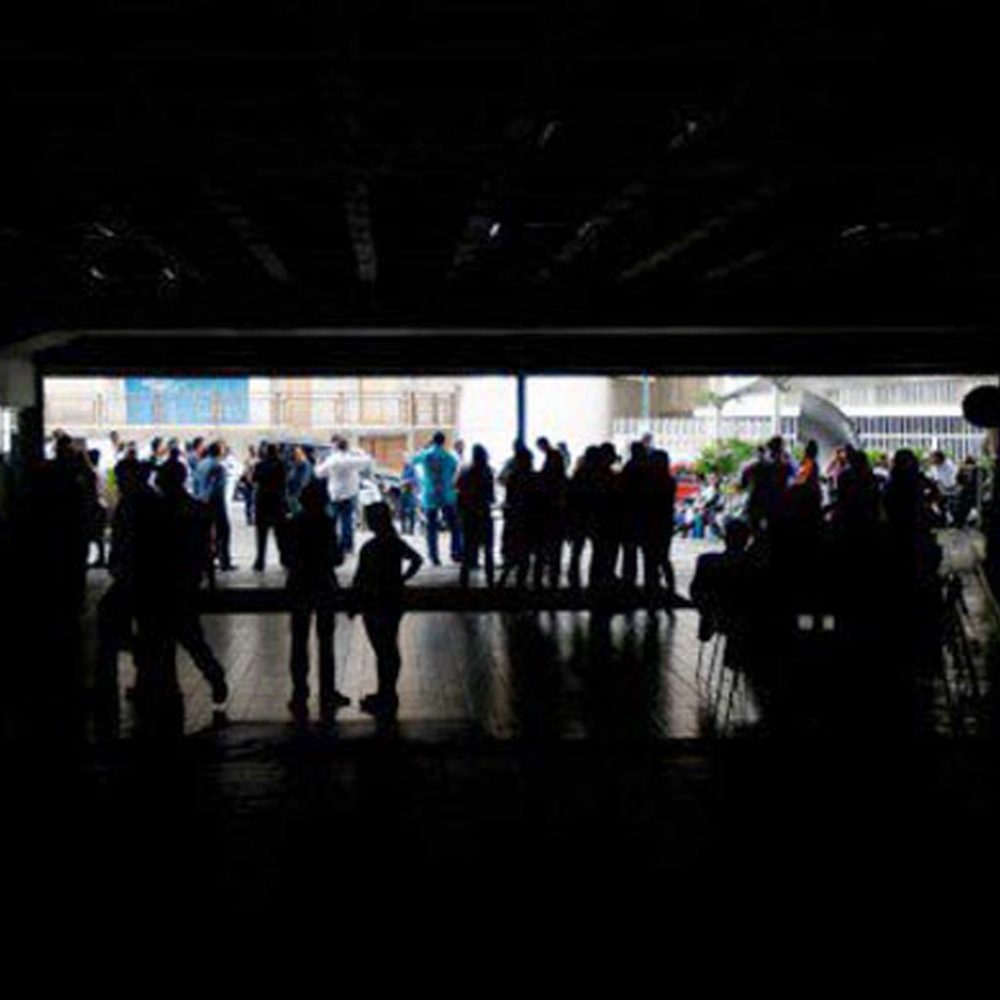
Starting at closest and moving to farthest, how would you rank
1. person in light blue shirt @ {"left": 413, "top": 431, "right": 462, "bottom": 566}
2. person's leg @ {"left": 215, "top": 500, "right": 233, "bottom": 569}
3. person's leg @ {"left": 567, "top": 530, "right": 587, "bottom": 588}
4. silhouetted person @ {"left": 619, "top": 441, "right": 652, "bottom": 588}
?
silhouetted person @ {"left": 619, "top": 441, "right": 652, "bottom": 588} < person's leg @ {"left": 567, "top": 530, "right": 587, "bottom": 588} < person in light blue shirt @ {"left": 413, "top": 431, "right": 462, "bottom": 566} < person's leg @ {"left": 215, "top": 500, "right": 233, "bottom": 569}

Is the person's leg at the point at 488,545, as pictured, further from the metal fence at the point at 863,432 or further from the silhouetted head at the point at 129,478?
the metal fence at the point at 863,432

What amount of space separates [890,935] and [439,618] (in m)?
10.4

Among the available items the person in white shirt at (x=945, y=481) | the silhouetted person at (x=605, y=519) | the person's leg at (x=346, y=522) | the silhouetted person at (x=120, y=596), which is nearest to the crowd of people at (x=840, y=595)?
the silhouetted person at (x=120, y=596)

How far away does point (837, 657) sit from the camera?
1009 cm

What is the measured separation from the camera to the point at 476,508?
18969 millimetres

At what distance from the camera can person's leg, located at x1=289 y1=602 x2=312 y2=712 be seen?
1045cm

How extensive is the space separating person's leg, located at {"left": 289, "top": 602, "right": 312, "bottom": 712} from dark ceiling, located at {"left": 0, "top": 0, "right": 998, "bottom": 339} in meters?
2.56

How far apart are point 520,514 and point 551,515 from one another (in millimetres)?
447

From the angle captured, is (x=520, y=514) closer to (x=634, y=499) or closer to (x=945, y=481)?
(x=634, y=499)

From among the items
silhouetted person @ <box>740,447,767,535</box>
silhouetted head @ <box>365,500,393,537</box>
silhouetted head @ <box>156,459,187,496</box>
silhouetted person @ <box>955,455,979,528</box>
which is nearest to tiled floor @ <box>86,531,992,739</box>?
silhouetted head @ <box>365,500,393,537</box>

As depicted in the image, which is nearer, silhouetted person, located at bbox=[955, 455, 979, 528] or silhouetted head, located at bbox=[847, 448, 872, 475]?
silhouetted head, located at bbox=[847, 448, 872, 475]

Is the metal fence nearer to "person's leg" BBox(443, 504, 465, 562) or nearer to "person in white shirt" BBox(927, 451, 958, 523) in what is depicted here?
"person in white shirt" BBox(927, 451, 958, 523)

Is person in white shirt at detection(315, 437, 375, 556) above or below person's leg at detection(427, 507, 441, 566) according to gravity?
above

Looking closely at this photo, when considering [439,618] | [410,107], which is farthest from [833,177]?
[439,618]
